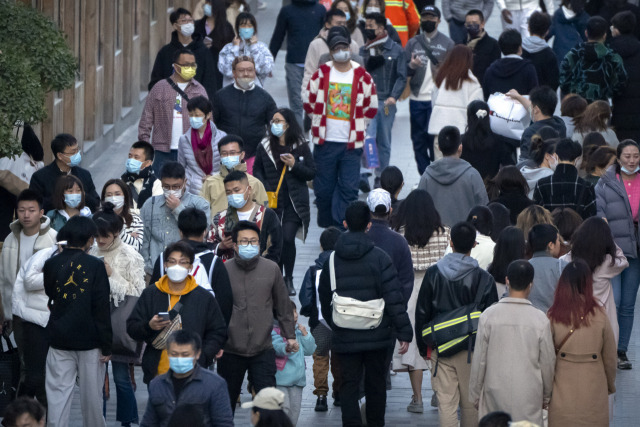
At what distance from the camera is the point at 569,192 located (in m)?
12.1

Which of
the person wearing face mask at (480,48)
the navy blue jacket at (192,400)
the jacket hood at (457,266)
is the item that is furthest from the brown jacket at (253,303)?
the person wearing face mask at (480,48)

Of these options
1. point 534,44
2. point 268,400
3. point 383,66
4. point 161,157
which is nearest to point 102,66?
point 383,66

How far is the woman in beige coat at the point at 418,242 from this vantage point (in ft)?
37.1

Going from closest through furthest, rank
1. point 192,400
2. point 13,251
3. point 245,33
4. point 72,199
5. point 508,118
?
point 192,400, point 13,251, point 72,199, point 508,118, point 245,33

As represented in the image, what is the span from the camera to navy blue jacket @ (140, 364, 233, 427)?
28.4 feet

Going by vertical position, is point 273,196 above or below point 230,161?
below

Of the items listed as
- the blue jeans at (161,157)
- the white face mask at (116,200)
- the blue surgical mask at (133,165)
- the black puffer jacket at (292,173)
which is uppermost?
the white face mask at (116,200)

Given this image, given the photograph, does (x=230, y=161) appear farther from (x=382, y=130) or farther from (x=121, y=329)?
(x=382, y=130)

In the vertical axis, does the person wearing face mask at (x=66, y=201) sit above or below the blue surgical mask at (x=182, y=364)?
below

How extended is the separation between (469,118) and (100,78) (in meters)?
7.18

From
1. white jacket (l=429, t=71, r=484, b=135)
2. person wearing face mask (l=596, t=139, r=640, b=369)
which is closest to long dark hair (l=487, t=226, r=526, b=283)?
person wearing face mask (l=596, t=139, r=640, b=369)

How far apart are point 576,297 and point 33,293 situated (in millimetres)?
3859

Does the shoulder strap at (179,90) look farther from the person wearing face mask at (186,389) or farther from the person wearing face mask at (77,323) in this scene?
the person wearing face mask at (186,389)

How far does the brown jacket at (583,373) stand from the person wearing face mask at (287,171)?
185 inches
